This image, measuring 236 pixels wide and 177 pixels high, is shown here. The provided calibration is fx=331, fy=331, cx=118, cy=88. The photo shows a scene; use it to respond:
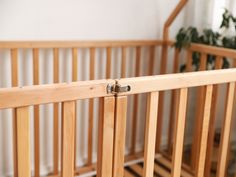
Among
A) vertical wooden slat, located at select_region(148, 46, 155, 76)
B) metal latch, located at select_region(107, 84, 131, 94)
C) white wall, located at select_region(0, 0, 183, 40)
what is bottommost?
vertical wooden slat, located at select_region(148, 46, 155, 76)

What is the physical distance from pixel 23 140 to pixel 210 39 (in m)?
1.52

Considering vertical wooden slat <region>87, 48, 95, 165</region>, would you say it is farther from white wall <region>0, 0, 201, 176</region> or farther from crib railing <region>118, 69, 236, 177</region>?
crib railing <region>118, 69, 236, 177</region>

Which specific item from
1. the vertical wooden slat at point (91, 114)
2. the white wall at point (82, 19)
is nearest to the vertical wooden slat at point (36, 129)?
the white wall at point (82, 19)

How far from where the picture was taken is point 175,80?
3.61 feet

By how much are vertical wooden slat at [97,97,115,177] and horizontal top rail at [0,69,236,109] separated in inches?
1.6

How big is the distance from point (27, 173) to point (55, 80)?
1019mm

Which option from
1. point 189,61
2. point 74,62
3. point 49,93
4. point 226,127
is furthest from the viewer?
point 189,61

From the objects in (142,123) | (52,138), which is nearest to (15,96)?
(52,138)

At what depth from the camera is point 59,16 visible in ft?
6.29

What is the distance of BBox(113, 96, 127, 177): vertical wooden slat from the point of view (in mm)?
1018

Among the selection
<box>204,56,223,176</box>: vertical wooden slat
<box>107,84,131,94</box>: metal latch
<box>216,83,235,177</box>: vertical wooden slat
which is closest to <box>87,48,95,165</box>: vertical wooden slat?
<box>204,56,223,176</box>: vertical wooden slat

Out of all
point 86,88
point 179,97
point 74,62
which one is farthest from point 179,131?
point 74,62

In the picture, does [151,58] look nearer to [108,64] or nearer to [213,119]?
[108,64]

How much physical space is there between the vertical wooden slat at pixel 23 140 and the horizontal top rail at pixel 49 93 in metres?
0.03
